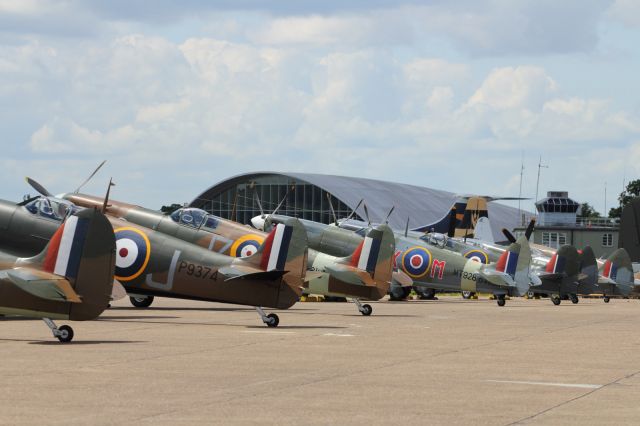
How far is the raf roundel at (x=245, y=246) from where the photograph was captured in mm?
30766

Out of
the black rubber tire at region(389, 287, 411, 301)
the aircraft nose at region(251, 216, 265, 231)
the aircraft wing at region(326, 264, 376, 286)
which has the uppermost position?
the aircraft nose at region(251, 216, 265, 231)

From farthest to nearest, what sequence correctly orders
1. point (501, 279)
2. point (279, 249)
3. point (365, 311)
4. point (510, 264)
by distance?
point (510, 264), point (501, 279), point (365, 311), point (279, 249)

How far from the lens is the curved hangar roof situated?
333 ft

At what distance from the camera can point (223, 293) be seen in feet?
76.2

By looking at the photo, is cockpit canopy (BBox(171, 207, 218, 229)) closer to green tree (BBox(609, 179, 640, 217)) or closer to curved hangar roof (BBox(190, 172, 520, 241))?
curved hangar roof (BBox(190, 172, 520, 241))

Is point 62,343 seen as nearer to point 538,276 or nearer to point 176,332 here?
point 176,332

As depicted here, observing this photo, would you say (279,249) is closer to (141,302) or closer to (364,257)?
(364,257)

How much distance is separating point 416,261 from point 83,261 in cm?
2594

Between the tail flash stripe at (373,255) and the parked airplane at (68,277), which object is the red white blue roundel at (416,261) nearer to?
the tail flash stripe at (373,255)

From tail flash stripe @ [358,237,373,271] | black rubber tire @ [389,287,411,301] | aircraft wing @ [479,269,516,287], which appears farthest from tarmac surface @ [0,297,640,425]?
black rubber tire @ [389,287,411,301]

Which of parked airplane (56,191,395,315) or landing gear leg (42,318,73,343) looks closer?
landing gear leg (42,318,73,343)

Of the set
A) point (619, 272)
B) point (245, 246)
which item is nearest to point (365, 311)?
point (245, 246)

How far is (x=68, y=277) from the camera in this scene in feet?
56.9

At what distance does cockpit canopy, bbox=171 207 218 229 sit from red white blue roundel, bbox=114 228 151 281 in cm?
479
